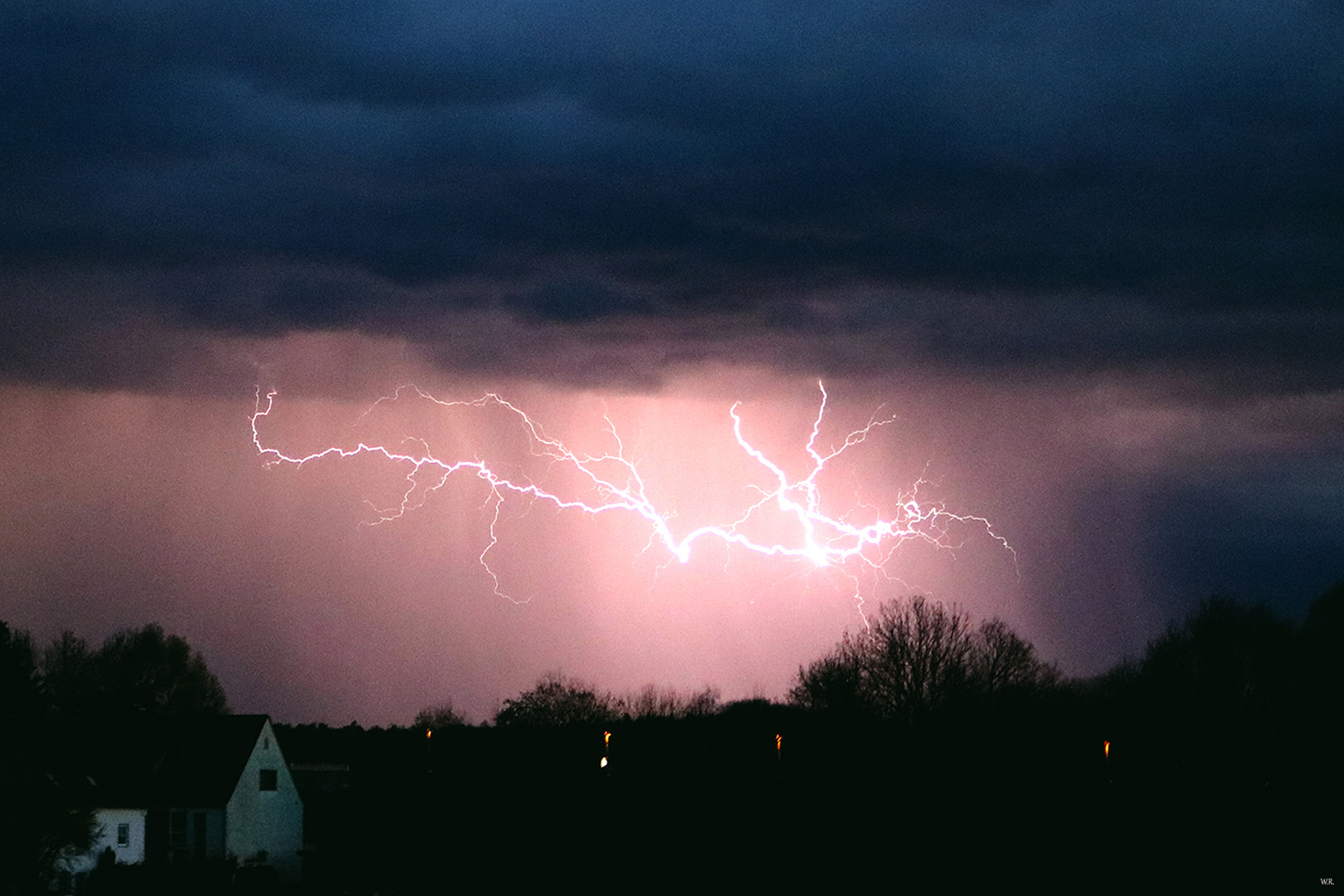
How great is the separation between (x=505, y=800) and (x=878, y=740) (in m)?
15.2

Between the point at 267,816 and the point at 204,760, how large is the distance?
3429 millimetres

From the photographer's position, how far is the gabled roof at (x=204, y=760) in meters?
64.1

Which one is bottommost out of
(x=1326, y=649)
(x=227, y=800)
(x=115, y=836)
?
(x=115, y=836)

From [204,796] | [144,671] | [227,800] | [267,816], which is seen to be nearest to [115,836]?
[204,796]

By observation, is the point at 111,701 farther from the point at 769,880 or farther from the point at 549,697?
the point at 769,880

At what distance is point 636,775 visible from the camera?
218 ft

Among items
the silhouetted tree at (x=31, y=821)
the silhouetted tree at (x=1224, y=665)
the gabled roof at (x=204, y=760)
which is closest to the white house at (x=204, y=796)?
the gabled roof at (x=204, y=760)

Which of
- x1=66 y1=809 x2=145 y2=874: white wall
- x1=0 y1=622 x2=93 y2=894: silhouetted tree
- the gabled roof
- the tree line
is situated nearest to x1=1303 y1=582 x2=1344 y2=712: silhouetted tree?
the tree line

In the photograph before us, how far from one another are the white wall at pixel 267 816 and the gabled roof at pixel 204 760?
444 millimetres

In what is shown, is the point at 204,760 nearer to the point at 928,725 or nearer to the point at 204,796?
the point at 204,796

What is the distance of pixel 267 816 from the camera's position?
218 ft

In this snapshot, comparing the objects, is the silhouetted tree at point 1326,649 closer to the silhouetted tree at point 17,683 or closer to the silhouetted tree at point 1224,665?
the silhouetted tree at point 1224,665

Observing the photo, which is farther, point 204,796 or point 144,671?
point 144,671

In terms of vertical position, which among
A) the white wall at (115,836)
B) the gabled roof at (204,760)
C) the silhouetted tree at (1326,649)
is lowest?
the white wall at (115,836)
